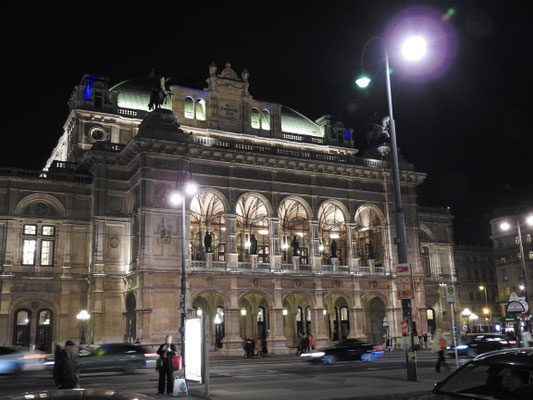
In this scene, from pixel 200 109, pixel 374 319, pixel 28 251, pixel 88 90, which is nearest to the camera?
pixel 28 251

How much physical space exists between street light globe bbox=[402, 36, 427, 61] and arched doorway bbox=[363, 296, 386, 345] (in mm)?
37585

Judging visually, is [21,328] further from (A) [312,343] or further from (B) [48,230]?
(A) [312,343]

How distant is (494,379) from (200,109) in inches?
1827

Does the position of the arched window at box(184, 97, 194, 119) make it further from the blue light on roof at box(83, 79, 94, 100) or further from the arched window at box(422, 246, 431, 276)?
the arched window at box(422, 246, 431, 276)

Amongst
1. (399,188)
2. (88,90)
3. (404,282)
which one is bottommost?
(404,282)

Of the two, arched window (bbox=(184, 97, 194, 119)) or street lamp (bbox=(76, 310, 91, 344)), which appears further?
arched window (bbox=(184, 97, 194, 119))

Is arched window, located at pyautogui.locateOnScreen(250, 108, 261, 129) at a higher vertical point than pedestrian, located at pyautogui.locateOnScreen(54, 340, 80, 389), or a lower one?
higher

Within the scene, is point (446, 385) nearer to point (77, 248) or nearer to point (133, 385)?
point (133, 385)

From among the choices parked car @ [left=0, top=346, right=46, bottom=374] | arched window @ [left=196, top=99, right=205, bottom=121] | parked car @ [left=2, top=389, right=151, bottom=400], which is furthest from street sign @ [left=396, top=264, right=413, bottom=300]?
arched window @ [left=196, top=99, right=205, bottom=121]

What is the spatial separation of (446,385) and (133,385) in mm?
15866

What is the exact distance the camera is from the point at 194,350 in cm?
1552

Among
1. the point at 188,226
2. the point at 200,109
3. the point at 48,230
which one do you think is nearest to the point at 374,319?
the point at 188,226

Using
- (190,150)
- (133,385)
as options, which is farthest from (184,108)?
(133,385)

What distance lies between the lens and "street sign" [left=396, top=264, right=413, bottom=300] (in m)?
17.5
